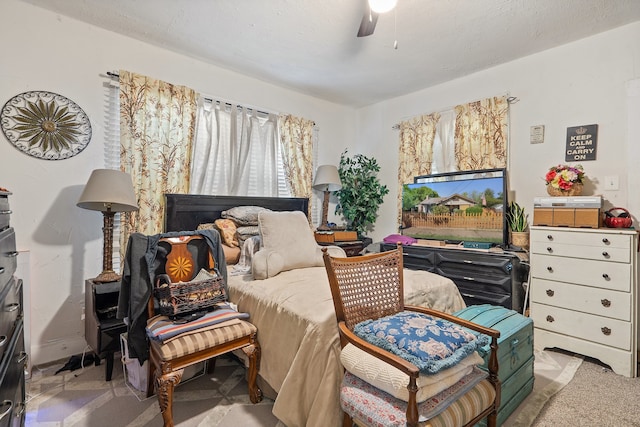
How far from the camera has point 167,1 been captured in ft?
7.60

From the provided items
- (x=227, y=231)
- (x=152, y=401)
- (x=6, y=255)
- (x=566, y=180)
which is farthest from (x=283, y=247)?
(x=566, y=180)

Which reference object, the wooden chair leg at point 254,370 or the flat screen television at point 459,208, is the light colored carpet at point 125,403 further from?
the flat screen television at point 459,208

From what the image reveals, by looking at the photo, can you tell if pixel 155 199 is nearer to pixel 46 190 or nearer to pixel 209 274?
pixel 46 190

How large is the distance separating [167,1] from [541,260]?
3714mm

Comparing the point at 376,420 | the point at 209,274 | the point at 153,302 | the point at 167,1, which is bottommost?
the point at 376,420

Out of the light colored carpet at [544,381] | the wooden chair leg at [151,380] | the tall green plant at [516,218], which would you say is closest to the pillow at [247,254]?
the wooden chair leg at [151,380]

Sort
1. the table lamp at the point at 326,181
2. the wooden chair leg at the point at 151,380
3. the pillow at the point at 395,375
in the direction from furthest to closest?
the table lamp at the point at 326,181, the wooden chair leg at the point at 151,380, the pillow at the point at 395,375

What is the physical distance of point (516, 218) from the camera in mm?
3170

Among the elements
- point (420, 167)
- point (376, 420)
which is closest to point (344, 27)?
point (420, 167)

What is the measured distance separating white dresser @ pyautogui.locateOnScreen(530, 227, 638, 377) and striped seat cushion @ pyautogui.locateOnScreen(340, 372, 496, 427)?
1.64 metres

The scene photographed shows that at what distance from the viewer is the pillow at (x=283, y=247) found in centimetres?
237

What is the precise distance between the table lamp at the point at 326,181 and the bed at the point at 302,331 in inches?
62.0

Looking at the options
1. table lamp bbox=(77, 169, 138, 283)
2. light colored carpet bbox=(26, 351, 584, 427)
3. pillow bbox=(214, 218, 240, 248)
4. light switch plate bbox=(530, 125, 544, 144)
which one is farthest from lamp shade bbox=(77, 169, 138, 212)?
light switch plate bbox=(530, 125, 544, 144)

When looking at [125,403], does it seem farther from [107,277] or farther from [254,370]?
[107,277]
